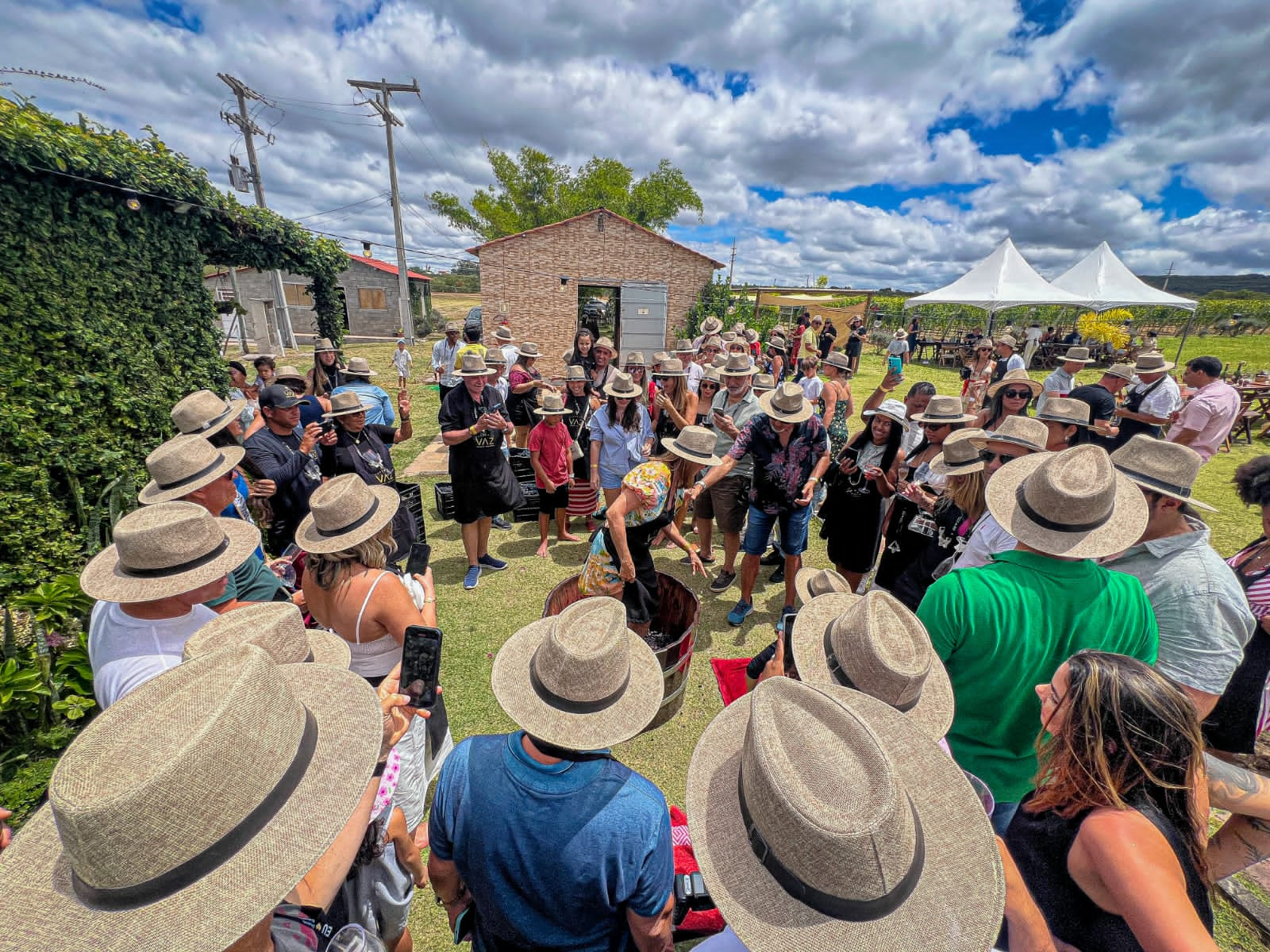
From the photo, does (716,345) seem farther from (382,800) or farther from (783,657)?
(382,800)

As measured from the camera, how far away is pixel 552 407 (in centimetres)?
558

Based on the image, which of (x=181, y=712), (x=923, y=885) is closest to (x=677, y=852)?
(x=923, y=885)

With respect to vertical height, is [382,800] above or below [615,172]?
below

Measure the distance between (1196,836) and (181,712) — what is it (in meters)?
2.52

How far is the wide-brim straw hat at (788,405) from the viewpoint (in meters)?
4.24

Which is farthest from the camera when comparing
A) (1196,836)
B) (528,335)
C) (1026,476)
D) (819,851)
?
(528,335)

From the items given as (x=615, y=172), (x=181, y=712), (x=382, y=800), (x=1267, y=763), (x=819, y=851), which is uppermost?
(x=615, y=172)

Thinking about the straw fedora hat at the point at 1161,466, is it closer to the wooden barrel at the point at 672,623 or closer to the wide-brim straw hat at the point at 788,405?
the wide-brim straw hat at the point at 788,405

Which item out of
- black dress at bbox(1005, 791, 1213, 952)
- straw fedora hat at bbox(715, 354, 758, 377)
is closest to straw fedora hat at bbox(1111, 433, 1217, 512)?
black dress at bbox(1005, 791, 1213, 952)

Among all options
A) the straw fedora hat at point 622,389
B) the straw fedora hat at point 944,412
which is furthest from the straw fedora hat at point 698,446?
the straw fedora hat at point 944,412

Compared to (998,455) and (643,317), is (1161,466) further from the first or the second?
(643,317)

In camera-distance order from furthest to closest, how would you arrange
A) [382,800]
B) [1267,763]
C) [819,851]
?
1. [1267,763]
2. [382,800]
3. [819,851]

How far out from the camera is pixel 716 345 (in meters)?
10.5

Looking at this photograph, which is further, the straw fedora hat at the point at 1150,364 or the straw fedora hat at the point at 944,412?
the straw fedora hat at the point at 1150,364
